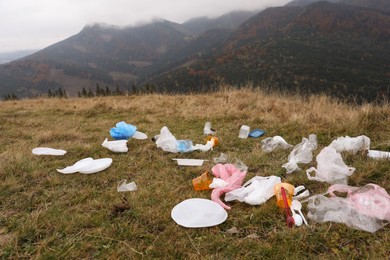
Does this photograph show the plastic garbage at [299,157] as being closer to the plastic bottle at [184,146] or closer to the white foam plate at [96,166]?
the plastic bottle at [184,146]

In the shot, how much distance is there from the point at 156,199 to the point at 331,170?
1.78 m

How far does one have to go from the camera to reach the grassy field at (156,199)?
201 centimetres

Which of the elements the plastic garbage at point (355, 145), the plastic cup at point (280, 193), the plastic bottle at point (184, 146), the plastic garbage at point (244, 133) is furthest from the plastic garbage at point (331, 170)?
the plastic garbage at point (244, 133)

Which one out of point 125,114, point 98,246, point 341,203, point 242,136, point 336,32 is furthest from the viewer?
point 336,32

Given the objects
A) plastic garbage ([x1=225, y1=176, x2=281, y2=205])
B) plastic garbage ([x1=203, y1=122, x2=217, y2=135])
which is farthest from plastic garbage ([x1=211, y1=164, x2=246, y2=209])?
plastic garbage ([x1=203, y1=122, x2=217, y2=135])

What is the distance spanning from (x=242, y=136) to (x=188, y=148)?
1.15 m

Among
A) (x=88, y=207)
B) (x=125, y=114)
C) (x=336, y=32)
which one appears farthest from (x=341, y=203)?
(x=336, y=32)

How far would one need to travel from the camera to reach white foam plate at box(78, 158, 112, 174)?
11.4ft

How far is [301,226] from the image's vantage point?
2.19 meters

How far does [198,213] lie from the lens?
8.11 ft

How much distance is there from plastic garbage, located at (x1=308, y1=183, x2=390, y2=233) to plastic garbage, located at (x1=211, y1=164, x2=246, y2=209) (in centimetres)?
76

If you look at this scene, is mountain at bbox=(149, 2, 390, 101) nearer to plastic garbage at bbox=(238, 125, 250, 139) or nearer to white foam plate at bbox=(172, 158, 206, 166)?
plastic garbage at bbox=(238, 125, 250, 139)

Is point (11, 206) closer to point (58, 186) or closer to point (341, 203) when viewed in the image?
point (58, 186)

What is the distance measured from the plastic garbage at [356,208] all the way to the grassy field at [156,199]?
0.27ft
